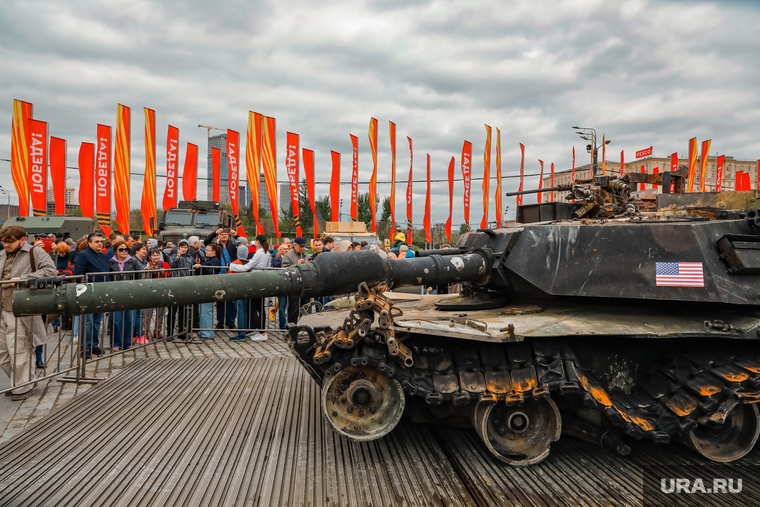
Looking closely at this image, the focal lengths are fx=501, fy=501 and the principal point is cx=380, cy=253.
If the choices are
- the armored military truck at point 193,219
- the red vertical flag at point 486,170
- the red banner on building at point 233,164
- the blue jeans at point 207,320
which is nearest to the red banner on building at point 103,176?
the armored military truck at point 193,219

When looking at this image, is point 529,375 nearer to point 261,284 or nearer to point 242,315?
point 261,284

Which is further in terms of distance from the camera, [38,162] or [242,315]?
[38,162]

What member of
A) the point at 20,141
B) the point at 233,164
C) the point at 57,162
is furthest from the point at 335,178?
the point at 20,141

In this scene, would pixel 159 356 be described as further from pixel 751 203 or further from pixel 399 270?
pixel 751 203

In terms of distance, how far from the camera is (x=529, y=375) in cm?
412

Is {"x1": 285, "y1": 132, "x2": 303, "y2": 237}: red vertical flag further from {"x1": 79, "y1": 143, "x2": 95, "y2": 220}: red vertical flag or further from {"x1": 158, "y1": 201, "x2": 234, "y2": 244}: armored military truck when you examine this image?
{"x1": 79, "y1": 143, "x2": 95, "y2": 220}: red vertical flag

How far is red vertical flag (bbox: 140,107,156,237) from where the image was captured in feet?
56.9

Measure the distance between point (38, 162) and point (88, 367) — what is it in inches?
451

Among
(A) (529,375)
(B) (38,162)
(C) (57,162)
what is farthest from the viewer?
(C) (57,162)

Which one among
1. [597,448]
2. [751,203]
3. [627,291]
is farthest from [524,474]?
[751,203]

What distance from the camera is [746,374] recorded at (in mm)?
3996

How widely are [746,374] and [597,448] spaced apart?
143cm

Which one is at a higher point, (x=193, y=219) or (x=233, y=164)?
(x=233, y=164)

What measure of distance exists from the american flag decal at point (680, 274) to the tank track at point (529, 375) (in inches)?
25.7
